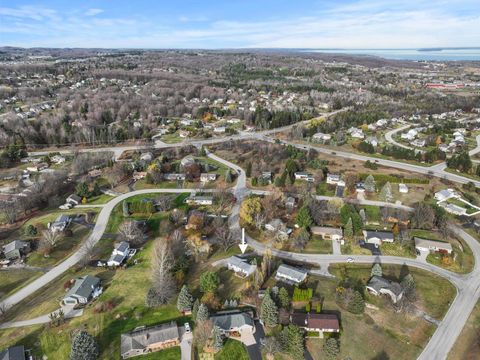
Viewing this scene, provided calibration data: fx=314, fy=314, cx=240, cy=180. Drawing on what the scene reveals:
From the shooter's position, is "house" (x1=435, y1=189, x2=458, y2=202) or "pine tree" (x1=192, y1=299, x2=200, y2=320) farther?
"house" (x1=435, y1=189, x2=458, y2=202)

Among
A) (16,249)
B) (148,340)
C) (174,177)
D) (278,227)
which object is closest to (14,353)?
(148,340)

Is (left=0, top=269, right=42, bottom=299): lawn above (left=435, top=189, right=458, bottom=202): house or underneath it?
underneath

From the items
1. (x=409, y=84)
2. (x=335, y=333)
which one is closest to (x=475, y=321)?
(x=335, y=333)

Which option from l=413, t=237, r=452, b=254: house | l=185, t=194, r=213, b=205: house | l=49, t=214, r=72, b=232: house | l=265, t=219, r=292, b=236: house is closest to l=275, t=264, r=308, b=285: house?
l=265, t=219, r=292, b=236: house

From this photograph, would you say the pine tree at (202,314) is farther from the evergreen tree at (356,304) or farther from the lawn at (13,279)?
the lawn at (13,279)

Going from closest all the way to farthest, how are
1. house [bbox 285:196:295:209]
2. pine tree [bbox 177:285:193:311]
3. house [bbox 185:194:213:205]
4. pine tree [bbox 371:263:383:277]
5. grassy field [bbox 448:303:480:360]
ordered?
grassy field [bbox 448:303:480:360], pine tree [bbox 177:285:193:311], pine tree [bbox 371:263:383:277], house [bbox 285:196:295:209], house [bbox 185:194:213:205]

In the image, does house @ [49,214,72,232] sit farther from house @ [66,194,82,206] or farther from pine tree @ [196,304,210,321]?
pine tree @ [196,304,210,321]

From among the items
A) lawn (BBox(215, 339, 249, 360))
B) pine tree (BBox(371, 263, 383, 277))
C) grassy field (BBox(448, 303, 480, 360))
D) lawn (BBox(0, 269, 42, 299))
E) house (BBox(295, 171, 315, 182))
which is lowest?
lawn (BBox(0, 269, 42, 299))

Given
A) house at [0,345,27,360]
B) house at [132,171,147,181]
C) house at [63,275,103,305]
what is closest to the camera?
house at [0,345,27,360]
